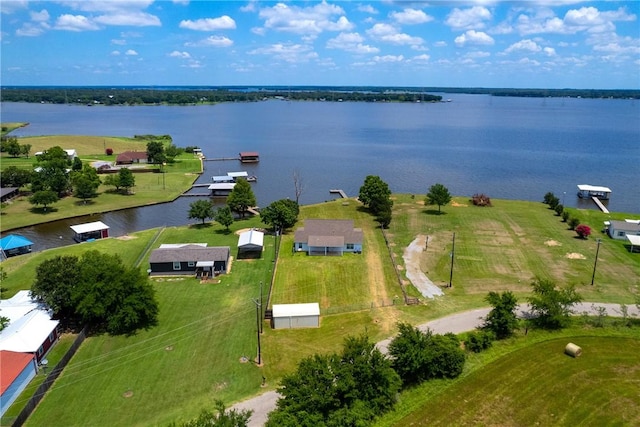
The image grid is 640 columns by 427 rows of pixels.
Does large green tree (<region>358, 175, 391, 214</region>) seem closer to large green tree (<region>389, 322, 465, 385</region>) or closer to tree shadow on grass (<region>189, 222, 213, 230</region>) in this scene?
tree shadow on grass (<region>189, 222, 213, 230</region>)

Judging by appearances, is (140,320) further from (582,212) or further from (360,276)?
(582,212)

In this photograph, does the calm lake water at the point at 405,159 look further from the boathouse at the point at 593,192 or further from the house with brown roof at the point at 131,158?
the house with brown roof at the point at 131,158

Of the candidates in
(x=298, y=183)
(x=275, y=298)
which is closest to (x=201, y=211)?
(x=275, y=298)

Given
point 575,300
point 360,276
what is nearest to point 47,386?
point 360,276

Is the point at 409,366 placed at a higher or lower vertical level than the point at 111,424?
higher

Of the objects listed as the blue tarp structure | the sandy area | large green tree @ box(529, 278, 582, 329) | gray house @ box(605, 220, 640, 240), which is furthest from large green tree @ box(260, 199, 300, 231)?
gray house @ box(605, 220, 640, 240)

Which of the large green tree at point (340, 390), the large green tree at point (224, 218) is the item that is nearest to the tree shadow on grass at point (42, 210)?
the large green tree at point (224, 218)
